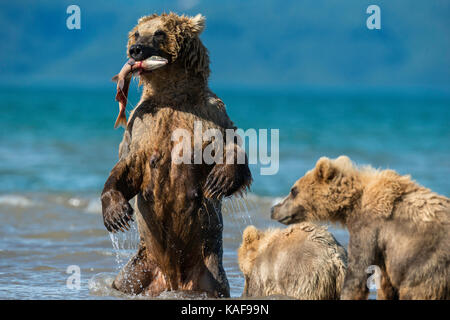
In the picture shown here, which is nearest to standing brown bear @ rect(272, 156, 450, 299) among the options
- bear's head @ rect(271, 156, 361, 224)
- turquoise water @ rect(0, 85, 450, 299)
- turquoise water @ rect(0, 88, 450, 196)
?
bear's head @ rect(271, 156, 361, 224)

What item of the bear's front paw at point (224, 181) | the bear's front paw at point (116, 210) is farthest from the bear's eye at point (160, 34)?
the bear's front paw at point (116, 210)

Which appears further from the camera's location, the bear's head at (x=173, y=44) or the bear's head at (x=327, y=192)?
the bear's head at (x=173, y=44)

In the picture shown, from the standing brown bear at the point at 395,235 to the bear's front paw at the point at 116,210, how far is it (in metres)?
1.66

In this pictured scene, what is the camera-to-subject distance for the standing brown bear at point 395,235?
568cm

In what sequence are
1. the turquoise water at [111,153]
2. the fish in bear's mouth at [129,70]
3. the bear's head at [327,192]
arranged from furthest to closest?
1. the turquoise water at [111,153]
2. the fish in bear's mouth at [129,70]
3. the bear's head at [327,192]

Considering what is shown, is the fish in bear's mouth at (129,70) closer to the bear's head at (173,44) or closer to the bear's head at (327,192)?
the bear's head at (173,44)

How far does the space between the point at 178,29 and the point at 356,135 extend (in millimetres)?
24153

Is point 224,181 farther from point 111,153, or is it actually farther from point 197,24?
point 111,153

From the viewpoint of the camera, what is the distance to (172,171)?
269 inches

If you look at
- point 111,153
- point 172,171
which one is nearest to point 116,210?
point 172,171

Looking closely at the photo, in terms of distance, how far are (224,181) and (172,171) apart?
0.47 metres

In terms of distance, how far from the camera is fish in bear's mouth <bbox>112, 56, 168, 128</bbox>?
22.4 ft

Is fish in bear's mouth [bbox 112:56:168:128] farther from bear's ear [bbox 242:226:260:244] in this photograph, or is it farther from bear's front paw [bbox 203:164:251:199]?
bear's ear [bbox 242:226:260:244]

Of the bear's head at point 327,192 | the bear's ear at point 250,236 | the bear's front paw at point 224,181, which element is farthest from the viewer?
the bear's ear at point 250,236
